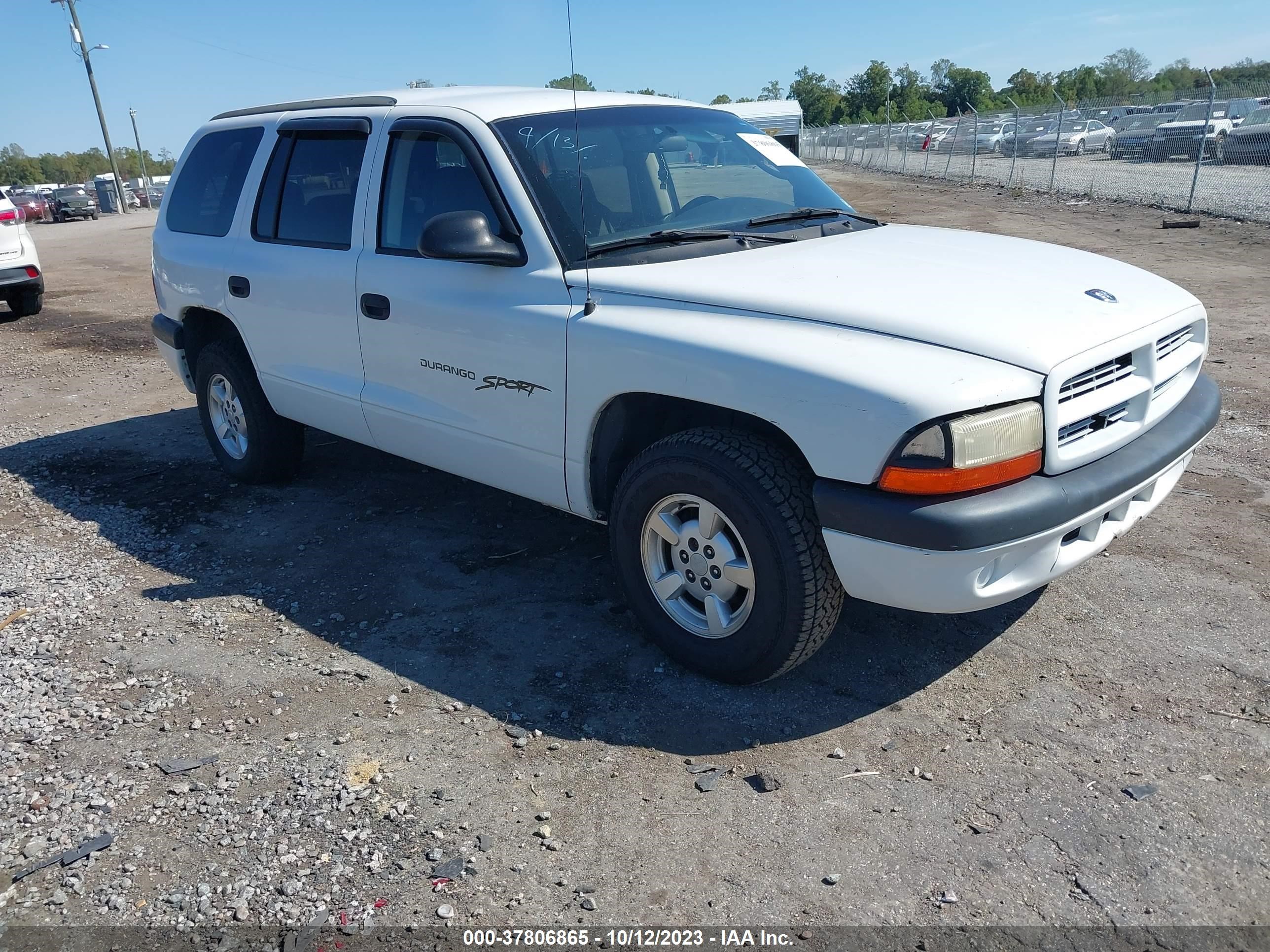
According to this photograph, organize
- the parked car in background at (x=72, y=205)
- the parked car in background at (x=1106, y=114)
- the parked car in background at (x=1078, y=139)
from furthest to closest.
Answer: the parked car in background at (x=72, y=205) < the parked car in background at (x=1078, y=139) < the parked car in background at (x=1106, y=114)

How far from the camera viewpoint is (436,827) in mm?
2783

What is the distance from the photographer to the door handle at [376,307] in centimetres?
411

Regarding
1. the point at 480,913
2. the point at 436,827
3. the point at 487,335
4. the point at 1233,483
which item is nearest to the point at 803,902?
the point at 480,913

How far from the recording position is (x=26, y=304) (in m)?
12.5

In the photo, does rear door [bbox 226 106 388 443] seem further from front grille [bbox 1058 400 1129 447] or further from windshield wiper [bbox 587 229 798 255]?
front grille [bbox 1058 400 1129 447]

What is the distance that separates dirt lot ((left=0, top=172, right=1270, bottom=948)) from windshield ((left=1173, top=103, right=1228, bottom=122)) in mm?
14614

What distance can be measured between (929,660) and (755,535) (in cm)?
97

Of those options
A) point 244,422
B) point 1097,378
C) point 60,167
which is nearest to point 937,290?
point 1097,378

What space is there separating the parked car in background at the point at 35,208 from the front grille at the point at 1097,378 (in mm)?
49073

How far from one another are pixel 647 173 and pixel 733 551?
1731 mm

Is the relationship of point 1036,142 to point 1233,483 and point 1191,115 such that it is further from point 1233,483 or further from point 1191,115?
point 1233,483

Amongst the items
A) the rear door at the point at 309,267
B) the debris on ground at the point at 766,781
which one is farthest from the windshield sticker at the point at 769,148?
the debris on ground at the point at 766,781

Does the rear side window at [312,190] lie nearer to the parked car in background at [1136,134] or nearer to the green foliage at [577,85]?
the green foliage at [577,85]

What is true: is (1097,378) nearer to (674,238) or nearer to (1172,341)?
(1172,341)
